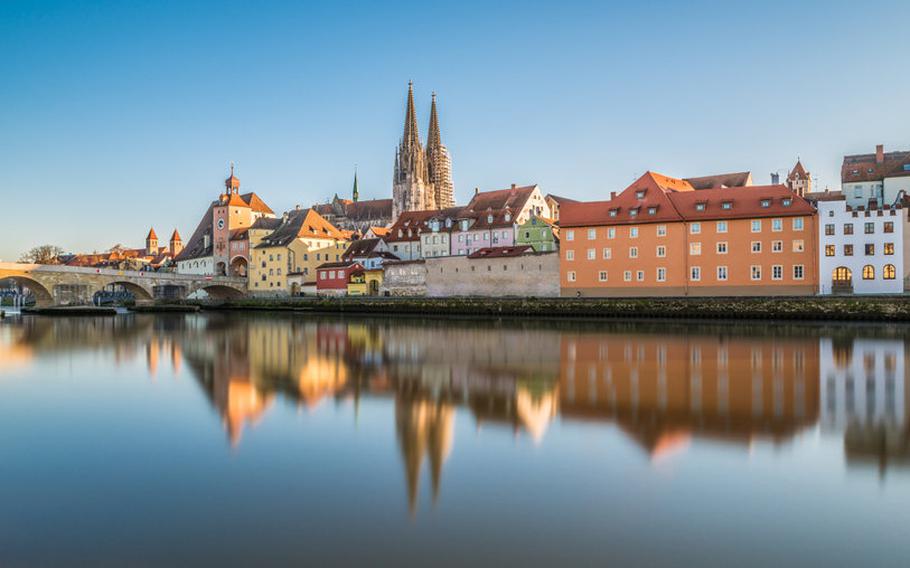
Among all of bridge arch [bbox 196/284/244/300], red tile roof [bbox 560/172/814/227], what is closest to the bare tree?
bridge arch [bbox 196/284/244/300]

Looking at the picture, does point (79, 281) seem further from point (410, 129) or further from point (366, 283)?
point (410, 129)

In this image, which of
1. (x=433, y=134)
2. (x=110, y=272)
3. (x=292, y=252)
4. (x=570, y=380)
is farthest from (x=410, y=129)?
(x=570, y=380)

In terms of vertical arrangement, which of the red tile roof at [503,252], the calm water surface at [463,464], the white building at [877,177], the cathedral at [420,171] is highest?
the cathedral at [420,171]

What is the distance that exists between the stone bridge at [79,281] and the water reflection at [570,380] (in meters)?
24.5

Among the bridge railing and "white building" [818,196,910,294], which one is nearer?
"white building" [818,196,910,294]

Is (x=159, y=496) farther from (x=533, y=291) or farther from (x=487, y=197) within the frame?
(x=487, y=197)

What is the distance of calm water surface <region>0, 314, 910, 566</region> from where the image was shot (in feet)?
18.9

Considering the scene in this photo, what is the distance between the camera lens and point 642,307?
37.6m

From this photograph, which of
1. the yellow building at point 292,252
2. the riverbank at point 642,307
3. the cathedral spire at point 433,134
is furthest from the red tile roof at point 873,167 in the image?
the cathedral spire at point 433,134

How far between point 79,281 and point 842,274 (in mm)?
53091

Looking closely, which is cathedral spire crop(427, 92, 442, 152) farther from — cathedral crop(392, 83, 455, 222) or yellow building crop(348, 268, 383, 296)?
yellow building crop(348, 268, 383, 296)

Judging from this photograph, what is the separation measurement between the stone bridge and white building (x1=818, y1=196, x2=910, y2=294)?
51.6 metres

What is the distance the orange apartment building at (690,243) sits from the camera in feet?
126

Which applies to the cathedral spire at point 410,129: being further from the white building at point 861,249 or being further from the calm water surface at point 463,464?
the calm water surface at point 463,464
